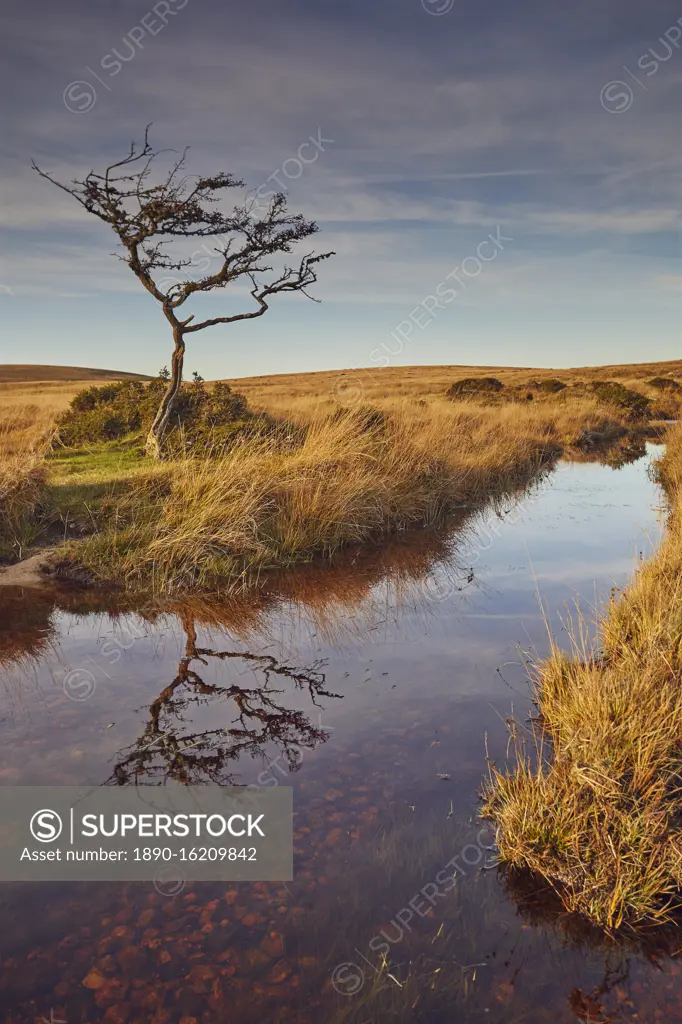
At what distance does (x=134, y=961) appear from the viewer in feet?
10.2

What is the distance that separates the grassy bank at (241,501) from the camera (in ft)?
28.8

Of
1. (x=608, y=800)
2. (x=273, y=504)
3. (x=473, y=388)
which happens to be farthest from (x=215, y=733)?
(x=473, y=388)

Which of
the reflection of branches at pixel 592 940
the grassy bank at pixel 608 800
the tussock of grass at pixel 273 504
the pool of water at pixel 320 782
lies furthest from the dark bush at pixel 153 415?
the reflection of branches at pixel 592 940

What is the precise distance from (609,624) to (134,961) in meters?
4.44

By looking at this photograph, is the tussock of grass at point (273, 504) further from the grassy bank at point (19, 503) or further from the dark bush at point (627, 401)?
the dark bush at point (627, 401)

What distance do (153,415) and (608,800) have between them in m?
14.1

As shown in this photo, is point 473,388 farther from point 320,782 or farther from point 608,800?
point 608,800

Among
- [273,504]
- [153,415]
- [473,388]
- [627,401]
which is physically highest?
[473,388]

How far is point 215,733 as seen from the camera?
5.05 metres

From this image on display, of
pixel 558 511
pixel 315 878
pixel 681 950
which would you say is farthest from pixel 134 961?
pixel 558 511

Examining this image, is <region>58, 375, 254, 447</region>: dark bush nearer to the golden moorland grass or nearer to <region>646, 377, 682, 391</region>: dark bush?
the golden moorland grass

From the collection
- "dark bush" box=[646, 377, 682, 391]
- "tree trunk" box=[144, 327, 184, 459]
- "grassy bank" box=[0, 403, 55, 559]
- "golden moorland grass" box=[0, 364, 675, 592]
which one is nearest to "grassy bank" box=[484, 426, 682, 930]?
"golden moorland grass" box=[0, 364, 675, 592]

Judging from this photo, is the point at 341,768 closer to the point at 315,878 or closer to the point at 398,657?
the point at 315,878

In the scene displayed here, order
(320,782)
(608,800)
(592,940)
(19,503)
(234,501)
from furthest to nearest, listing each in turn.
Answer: (19,503)
(234,501)
(320,782)
(608,800)
(592,940)
